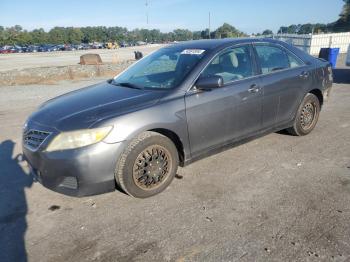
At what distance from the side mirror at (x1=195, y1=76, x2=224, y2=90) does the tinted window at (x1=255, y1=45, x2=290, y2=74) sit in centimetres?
110

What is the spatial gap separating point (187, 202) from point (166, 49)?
8.04 ft

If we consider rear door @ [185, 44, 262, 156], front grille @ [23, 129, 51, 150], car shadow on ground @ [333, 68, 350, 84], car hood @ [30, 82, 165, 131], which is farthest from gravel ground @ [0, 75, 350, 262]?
car shadow on ground @ [333, 68, 350, 84]

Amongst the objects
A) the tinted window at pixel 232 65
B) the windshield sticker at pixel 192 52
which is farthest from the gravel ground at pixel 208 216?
the windshield sticker at pixel 192 52

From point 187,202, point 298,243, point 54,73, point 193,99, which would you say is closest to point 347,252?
point 298,243

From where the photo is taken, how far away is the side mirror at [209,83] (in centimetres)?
366

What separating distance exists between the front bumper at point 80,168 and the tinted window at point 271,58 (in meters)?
2.46

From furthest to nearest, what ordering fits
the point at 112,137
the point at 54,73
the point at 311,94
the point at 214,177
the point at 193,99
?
the point at 54,73 → the point at 311,94 → the point at 214,177 → the point at 193,99 → the point at 112,137

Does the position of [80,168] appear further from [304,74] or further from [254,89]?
[304,74]

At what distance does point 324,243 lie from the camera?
8.83 ft

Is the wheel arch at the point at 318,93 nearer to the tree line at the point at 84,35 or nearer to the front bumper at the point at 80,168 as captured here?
the front bumper at the point at 80,168

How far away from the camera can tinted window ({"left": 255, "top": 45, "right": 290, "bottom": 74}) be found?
14.8 ft

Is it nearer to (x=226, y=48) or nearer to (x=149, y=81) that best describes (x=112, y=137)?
(x=149, y=81)

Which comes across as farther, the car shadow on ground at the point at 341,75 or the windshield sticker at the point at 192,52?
the car shadow on ground at the point at 341,75

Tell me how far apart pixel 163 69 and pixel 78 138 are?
1740 millimetres
